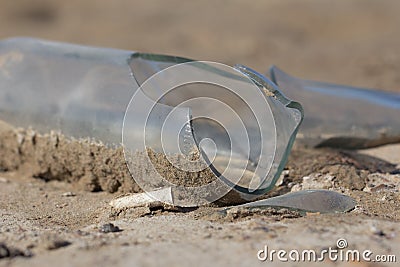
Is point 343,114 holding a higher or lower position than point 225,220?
higher

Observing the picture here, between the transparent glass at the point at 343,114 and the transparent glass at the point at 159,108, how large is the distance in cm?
35

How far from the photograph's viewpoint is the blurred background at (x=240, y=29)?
4129 mm

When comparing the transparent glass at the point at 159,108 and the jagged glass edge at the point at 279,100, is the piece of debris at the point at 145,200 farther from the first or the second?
the jagged glass edge at the point at 279,100

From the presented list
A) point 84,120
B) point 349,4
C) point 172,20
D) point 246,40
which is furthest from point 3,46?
point 349,4

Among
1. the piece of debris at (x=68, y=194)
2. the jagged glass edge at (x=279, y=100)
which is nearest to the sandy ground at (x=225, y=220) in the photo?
the piece of debris at (x=68, y=194)

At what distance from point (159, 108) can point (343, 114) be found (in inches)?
33.3

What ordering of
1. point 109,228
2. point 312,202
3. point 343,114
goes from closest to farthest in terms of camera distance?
1. point 109,228
2. point 312,202
3. point 343,114

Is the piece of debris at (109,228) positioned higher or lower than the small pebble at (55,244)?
higher

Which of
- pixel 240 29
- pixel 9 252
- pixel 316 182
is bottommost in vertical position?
pixel 9 252

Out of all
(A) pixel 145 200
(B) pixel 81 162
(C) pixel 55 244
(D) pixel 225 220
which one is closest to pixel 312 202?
(D) pixel 225 220

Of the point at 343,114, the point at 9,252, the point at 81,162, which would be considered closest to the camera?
the point at 9,252

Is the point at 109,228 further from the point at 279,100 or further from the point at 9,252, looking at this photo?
the point at 279,100

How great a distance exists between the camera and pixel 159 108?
1.54 metres

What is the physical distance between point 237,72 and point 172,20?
13.4ft
